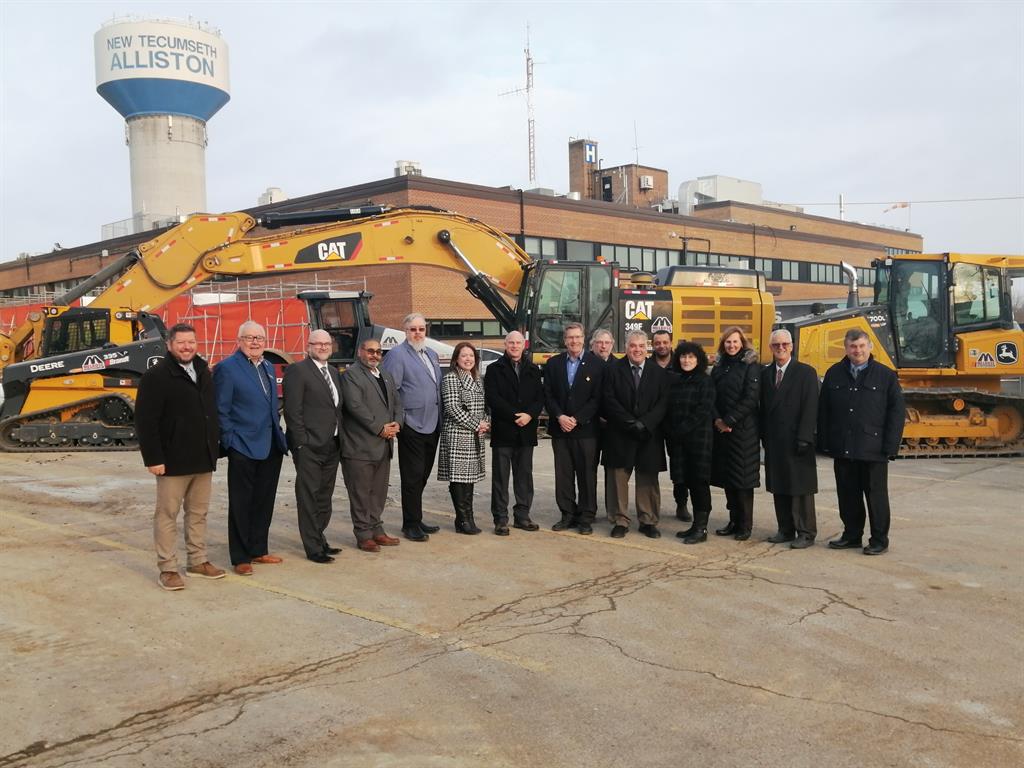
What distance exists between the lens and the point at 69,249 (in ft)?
175

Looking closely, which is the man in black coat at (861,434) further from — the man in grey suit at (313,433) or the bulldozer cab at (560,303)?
the bulldozer cab at (560,303)

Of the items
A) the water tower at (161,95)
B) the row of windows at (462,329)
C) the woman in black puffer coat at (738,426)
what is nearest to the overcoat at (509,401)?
the woman in black puffer coat at (738,426)

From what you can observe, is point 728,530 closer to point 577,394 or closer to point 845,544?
point 845,544

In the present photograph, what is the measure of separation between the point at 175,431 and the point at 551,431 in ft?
11.6

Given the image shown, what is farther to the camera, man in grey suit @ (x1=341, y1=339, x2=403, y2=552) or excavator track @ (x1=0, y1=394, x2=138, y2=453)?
excavator track @ (x1=0, y1=394, x2=138, y2=453)

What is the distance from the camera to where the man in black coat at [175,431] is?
6.32 m

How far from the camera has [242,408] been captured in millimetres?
6844

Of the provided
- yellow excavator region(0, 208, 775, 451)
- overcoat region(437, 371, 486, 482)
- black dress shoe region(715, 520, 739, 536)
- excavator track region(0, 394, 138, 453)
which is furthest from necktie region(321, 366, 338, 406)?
excavator track region(0, 394, 138, 453)

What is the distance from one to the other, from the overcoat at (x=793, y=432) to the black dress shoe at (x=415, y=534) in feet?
10.2

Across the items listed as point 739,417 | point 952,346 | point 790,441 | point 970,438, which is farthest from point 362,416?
point 970,438

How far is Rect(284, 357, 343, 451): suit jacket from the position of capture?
7.14m

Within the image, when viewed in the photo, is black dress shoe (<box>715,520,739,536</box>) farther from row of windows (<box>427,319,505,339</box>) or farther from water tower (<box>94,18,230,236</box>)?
water tower (<box>94,18,230,236</box>)

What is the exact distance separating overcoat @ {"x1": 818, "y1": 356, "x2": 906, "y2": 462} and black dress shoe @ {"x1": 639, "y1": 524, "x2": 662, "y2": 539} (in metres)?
1.65

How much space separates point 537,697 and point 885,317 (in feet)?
37.7
